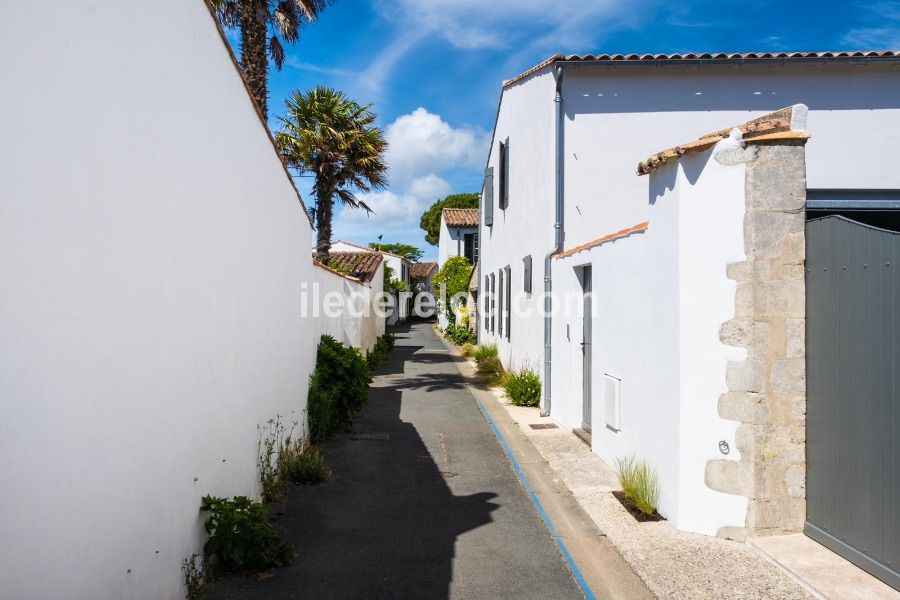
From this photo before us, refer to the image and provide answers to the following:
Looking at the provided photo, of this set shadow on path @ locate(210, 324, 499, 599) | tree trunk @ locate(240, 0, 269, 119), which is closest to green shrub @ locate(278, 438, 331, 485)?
shadow on path @ locate(210, 324, 499, 599)

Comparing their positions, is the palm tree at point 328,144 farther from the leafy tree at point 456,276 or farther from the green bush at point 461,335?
the leafy tree at point 456,276

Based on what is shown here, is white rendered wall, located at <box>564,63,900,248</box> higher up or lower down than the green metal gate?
higher up

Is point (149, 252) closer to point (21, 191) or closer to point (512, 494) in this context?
point (21, 191)

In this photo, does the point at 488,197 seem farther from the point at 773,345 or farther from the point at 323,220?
the point at 773,345

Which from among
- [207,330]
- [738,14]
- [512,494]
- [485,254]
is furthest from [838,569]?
[485,254]

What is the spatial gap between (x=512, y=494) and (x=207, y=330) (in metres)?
3.66

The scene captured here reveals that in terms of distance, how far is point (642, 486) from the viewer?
5547 millimetres

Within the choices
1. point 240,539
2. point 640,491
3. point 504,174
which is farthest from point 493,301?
point 240,539

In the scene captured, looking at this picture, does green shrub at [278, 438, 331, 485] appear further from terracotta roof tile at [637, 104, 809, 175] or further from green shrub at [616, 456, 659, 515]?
terracotta roof tile at [637, 104, 809, 175]

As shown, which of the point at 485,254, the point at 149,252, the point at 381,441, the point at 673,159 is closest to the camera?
the point at 149,252

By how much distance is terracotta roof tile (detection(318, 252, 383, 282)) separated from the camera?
69.3 ft

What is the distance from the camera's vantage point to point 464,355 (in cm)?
2233

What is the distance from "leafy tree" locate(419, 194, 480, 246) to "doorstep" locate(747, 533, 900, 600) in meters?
56.8

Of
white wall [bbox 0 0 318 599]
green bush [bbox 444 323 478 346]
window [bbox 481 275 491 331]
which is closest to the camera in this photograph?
white wall [bbox 0 0 318 599]
